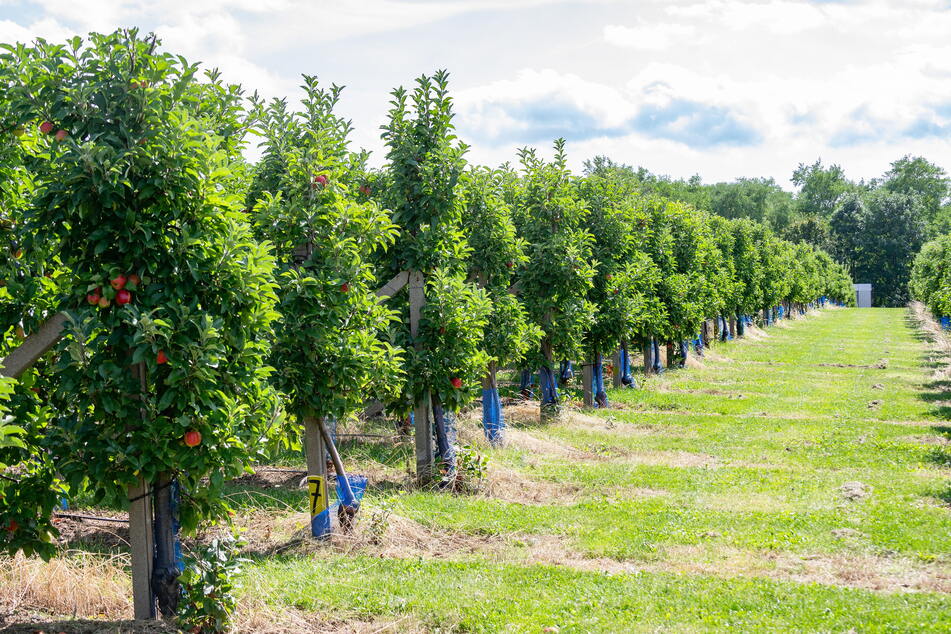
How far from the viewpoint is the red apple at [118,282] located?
5.38 meters

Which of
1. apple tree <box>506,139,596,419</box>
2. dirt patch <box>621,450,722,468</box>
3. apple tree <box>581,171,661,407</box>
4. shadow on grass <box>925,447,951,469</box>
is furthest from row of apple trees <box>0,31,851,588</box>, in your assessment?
apple tree <box>581,171,661,407</box>

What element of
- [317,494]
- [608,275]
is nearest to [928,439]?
[608,275]

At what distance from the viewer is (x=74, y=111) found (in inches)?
219

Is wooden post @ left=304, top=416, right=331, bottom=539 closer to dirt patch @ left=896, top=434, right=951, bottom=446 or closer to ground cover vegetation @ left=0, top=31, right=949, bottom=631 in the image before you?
ground cover vegetation @ left=0, top=31, right=949, bottom=631

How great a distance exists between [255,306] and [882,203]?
307 ft

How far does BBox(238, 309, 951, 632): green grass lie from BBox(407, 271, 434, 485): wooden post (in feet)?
2.09

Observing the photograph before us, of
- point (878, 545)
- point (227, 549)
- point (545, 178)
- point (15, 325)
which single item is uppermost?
point (545, 178)

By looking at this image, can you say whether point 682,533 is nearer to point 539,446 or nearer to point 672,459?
point 672,459

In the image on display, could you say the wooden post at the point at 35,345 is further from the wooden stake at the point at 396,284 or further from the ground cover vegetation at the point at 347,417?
the wooden stake at the point at 396,284

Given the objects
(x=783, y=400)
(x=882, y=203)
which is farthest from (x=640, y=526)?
(x=882, y=203)

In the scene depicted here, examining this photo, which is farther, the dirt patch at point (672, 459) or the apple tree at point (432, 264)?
the dirt patch at point (672, 459)

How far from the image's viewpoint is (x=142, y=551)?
19.5 feet

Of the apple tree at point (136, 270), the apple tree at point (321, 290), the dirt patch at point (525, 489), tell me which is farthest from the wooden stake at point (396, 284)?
the apple tree at point (136, 270)

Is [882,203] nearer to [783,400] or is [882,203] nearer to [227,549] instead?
[783,400]
